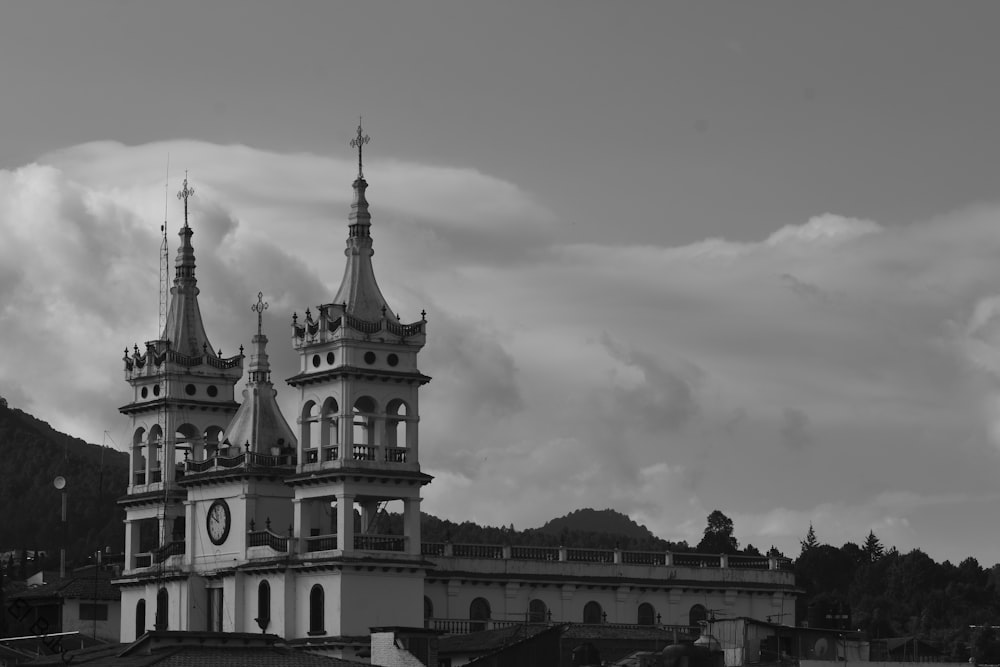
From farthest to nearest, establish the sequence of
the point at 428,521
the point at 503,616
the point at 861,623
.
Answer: the point at 428,521 → the point at 861,623 → the point at 503,616

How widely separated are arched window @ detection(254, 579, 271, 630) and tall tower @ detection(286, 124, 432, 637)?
2.09 m

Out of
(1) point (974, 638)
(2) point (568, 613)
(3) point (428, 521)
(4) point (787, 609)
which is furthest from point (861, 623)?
(2) point (568, 613)

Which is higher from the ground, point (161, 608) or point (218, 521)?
point (218, 521)

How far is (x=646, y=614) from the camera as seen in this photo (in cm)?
11988

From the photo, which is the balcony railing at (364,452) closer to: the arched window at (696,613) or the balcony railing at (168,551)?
the balcony railing at (168,551)

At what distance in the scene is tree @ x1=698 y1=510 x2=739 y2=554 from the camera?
17225cm

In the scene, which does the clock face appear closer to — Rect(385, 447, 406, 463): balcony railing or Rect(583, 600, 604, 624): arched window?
Rect(385, 447, 406, 463): balcony railing

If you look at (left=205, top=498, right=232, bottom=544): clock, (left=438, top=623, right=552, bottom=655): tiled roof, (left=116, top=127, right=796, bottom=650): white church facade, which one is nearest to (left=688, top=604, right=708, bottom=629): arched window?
(left=116, top=127, right=796, bottom=650): white church facade

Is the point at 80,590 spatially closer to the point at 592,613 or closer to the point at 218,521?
the point at 218,521

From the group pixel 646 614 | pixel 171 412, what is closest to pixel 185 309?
pixel 171 412

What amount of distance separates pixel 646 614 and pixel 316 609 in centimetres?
2225

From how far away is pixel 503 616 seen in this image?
114 metres

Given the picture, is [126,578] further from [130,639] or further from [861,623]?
[861,623]

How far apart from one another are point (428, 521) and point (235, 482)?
7773 centimetres
